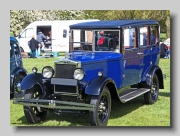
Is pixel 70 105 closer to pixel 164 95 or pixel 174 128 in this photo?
pixel 174 128

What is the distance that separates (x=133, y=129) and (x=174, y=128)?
88 cm

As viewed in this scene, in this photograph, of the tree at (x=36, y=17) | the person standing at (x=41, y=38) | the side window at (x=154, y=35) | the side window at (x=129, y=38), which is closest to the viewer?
the side window at (x=129, y=38)

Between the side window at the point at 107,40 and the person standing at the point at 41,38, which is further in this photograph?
the person standing at the point at 41,38

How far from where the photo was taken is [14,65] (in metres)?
9.84

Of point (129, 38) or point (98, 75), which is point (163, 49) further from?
point (98, 75)

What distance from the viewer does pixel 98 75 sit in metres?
6.75

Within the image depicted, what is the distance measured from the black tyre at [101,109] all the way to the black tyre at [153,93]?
217 cm

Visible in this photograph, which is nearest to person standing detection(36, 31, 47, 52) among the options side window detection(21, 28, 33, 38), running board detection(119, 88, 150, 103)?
side window detection(21, 28, 33, 38)

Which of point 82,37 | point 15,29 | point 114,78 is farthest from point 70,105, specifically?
point 15,29

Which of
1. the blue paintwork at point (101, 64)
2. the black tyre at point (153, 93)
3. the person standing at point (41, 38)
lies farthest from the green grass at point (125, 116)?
the person standing at point (41, 38)

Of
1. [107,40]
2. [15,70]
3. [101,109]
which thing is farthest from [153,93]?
[15,70]

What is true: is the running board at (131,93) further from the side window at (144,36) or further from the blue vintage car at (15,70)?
the blue vintage car at (15,70)

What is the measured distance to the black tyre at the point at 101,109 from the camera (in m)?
6.43

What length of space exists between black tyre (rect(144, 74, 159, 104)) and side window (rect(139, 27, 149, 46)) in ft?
3.04
